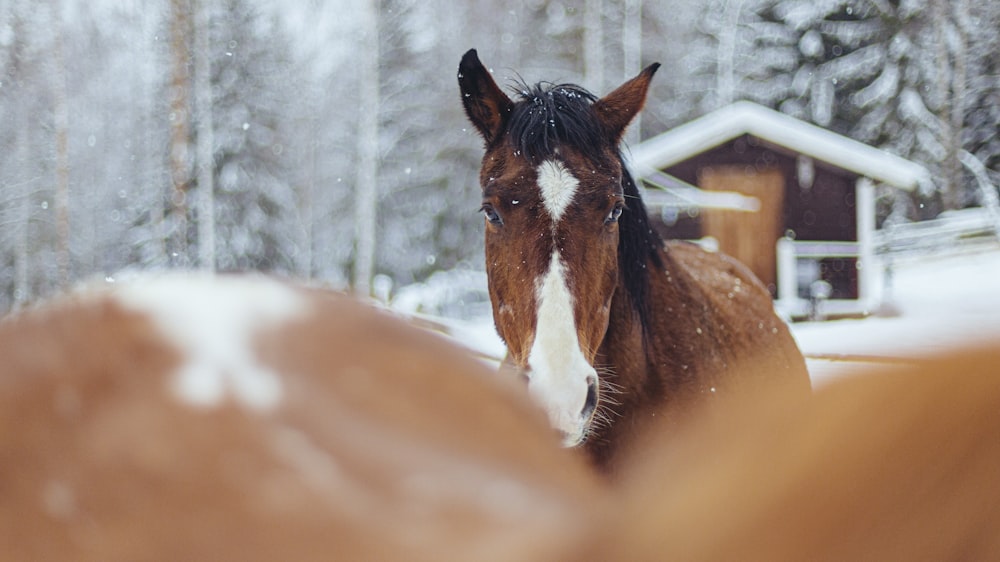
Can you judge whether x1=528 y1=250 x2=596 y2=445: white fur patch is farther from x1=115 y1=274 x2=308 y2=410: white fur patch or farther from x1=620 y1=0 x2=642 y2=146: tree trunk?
x1=620 y1=0 x2=642 y2=146: tree trunk

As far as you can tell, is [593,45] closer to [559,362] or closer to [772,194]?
[559,362]

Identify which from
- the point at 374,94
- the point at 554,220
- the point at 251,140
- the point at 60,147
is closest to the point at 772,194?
the point at 374,94

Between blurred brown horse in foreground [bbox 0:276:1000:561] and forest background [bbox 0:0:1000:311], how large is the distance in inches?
5.7

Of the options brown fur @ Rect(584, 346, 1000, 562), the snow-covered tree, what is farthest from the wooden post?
brown fur @ Rect(584, 346, 1000, 562)

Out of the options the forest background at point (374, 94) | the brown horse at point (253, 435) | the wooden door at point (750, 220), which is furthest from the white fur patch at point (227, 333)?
the wooden door at point (750, 220)

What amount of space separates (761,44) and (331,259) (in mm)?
6777

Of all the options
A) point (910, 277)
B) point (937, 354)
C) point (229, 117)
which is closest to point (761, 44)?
point (910, 277)

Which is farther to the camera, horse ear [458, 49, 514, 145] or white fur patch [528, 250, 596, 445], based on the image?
horse ear [458, 49, 514, 145]

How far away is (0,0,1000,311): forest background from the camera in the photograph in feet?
6.84

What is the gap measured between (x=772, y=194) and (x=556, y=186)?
17.0 feet

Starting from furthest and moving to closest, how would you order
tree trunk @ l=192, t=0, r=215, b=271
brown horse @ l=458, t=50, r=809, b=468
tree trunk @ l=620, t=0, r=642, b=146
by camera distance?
tree trunk @ l=192, t=0, r=215, b=271 < tree trunk @ l=620, t=0, r=642, b=146 < brown horse @ l=458, t=50, r=809, b=468

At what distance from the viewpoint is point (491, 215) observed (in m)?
1.29

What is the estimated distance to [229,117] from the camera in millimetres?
5023

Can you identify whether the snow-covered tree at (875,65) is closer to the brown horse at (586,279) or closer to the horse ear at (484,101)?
the brown horse at (586,279)
